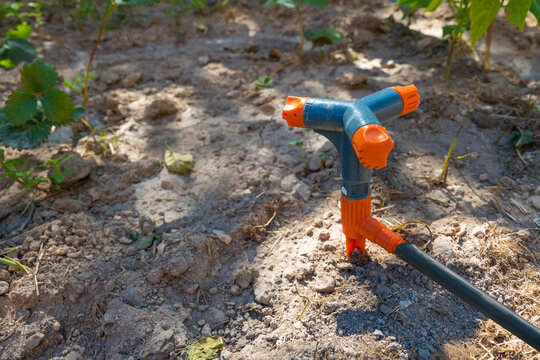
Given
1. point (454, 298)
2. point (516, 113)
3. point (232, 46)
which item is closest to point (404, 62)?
point (516, 113)

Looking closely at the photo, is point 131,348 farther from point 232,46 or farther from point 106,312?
point 232,46

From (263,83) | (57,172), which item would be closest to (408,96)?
(263,83)

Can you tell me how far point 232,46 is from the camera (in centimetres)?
301

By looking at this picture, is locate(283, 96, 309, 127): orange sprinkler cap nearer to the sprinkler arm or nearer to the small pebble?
the sprinkler arm

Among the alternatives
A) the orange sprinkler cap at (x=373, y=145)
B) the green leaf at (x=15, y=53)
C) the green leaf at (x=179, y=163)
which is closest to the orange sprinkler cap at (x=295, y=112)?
the orange sprinkler cap at (x=373, y=145)

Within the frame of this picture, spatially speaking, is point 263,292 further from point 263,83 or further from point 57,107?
point 263,83

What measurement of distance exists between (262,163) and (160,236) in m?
0.59

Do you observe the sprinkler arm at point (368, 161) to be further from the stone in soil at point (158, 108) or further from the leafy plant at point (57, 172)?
the stone in soil at point (158, 108)

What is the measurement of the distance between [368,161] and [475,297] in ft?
1.57

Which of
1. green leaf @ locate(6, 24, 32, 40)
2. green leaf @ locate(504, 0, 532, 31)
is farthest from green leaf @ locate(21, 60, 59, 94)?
green leaf @ locate(504, 0, 532, 31)

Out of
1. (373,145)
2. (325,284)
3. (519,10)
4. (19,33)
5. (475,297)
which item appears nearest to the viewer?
(373,145)

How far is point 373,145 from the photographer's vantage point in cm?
97

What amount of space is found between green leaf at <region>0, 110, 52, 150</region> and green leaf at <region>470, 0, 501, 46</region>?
6.37ft

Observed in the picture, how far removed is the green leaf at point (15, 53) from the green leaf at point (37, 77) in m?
0.48
